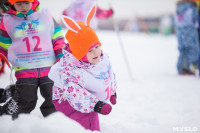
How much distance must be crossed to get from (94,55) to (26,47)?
0.75 m

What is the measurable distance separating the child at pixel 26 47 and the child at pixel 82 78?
363mm

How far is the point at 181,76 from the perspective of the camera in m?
4.88

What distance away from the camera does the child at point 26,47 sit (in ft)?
6.60

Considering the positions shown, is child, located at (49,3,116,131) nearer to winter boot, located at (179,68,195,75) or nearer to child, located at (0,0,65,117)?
child, located at (0,0,65,117)

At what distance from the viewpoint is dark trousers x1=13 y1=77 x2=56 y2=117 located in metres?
2.04

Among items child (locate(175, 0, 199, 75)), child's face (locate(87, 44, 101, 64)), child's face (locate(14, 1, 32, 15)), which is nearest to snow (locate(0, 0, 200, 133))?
child's face (locate(87, 44, 101, 64))

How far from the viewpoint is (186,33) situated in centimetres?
488

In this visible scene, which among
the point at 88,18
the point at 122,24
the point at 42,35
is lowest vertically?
the point at 122,24

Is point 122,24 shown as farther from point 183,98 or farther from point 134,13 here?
point 183,98

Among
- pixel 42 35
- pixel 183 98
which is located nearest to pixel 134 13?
pixel 183 98

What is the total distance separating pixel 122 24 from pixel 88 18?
69.0 ft

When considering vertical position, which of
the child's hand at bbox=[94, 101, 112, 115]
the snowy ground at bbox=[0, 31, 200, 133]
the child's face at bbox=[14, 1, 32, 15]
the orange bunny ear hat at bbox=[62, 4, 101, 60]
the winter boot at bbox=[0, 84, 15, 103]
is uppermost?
the child's face at bbox=[14, 1, 32, 15]

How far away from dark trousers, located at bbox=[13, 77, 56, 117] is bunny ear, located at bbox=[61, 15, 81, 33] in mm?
706

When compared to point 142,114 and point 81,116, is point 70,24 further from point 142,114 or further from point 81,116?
point 142,114
